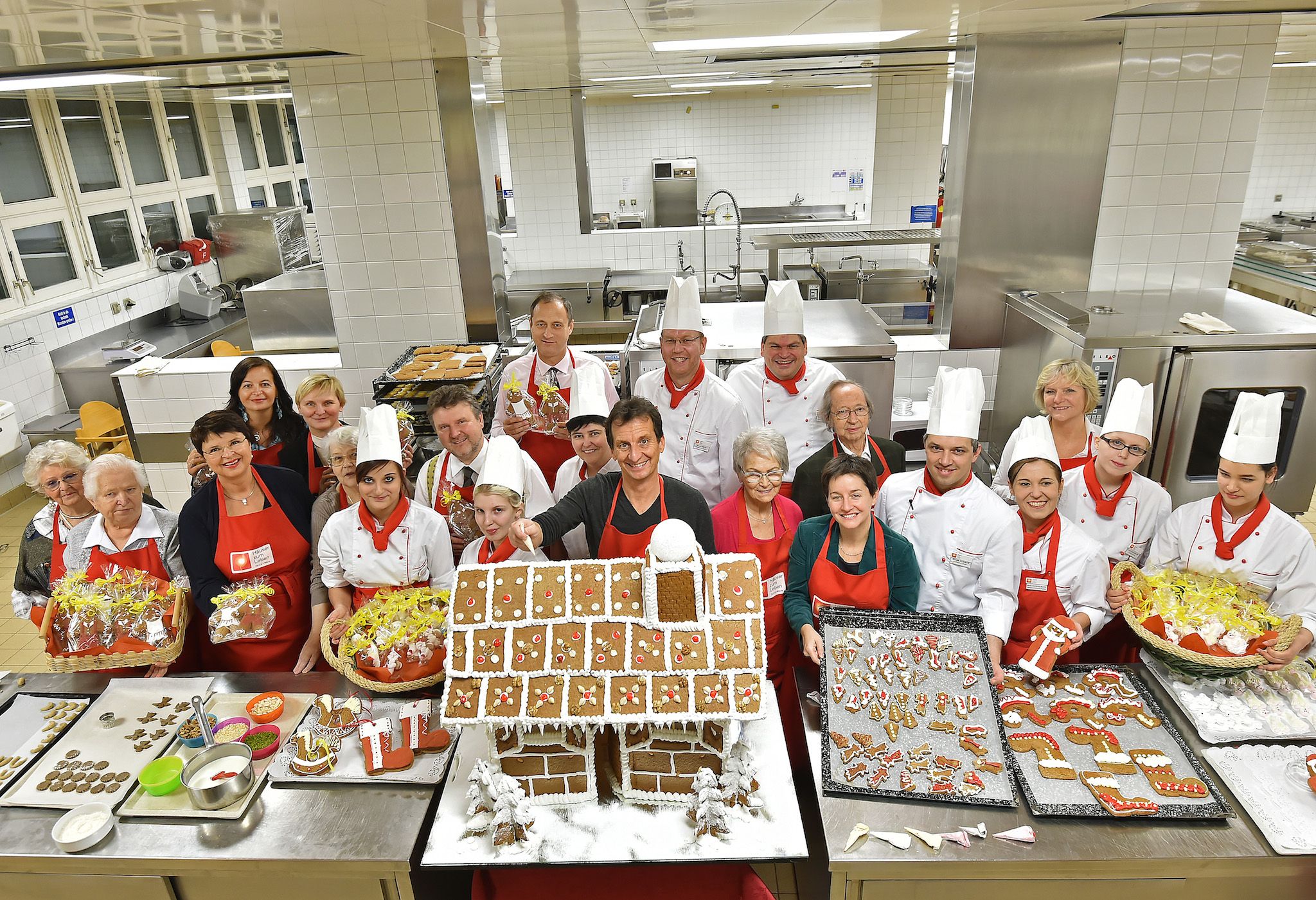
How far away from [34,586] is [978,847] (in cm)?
343

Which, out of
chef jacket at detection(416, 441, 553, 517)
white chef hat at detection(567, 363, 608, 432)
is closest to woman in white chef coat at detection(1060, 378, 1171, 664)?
white chef hat at detection(567, 363, 608, 432)

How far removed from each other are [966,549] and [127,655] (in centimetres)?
290

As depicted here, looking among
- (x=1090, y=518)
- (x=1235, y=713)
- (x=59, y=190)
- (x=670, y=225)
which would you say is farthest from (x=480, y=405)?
(x=670, y=225)

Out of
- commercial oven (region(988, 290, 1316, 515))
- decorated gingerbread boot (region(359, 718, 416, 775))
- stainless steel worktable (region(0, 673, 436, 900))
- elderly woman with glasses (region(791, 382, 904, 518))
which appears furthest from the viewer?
commercial oven (region(988, 290, 1316, 515))

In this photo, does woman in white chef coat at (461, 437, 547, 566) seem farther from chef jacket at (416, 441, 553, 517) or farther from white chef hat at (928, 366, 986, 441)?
white chef hat at (928, 366, 986, 441)

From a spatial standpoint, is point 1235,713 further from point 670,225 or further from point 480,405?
point 670,225

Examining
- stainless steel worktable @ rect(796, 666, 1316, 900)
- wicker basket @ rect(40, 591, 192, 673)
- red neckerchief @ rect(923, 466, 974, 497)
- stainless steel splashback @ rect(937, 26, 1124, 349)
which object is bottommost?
stainless steel worktable @ rect(796, 666, 1316, 900)

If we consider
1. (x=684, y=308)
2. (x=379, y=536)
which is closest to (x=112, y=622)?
(x=379, y=536)

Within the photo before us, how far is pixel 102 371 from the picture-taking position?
6578mm

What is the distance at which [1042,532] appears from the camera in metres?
2.64

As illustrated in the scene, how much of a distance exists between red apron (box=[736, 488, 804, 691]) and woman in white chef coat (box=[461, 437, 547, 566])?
2.35ft

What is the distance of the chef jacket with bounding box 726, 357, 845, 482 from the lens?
3611 mm

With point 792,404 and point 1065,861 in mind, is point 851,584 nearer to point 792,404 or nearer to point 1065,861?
point 1065,861

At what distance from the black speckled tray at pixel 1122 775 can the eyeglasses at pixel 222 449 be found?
8.96 ft
